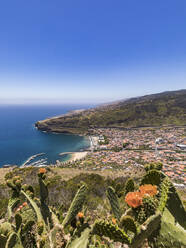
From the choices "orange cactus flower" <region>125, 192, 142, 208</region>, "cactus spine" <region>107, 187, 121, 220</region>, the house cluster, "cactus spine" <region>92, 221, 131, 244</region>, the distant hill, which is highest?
"orange cactus flower" <region>125, 192, 142, 208</region>

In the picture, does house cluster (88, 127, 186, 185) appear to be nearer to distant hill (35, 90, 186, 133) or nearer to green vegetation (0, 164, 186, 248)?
green vegetation (0, 164, 186, 248)

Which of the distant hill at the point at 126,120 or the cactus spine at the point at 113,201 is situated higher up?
the cactus spine at the point at 113,201

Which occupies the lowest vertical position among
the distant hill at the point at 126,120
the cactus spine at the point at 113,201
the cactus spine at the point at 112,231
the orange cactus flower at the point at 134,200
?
the distant hill at the point at 126,120

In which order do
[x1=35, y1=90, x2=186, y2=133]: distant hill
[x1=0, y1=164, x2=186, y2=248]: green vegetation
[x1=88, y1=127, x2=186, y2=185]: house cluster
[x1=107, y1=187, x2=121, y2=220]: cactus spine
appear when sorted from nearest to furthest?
[x1=0, y1=164, x2=186, y2=248]: green vegetation < [x1=107, y1=187, x2=121, y2=220]: cactus spine < [x1=88, y1=127, x2=186, y2=185]: house cluster < [x1=35, y1=90, x2=186, y2=133]: distant hill

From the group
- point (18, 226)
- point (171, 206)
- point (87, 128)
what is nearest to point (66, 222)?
point (18, 226)

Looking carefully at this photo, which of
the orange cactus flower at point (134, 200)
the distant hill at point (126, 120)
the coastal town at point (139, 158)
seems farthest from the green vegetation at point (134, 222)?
the distant hill at point (126, 120)

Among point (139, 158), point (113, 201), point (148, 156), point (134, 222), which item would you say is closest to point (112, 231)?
point (134, 222)

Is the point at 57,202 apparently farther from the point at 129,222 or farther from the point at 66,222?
the point at 129,222

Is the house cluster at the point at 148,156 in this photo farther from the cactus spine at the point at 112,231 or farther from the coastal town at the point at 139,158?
the cactus spine at the point at 112,231

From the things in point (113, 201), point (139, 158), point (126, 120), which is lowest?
point (139, 158)

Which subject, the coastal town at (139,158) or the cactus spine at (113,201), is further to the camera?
the coastal town at (139,158)

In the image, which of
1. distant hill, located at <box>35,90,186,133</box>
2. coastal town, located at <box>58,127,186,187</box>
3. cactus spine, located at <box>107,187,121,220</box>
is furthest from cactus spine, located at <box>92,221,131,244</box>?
distant hill, located at <box>35,90,186,133</box>

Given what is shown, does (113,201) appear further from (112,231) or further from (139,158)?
(139,158)
